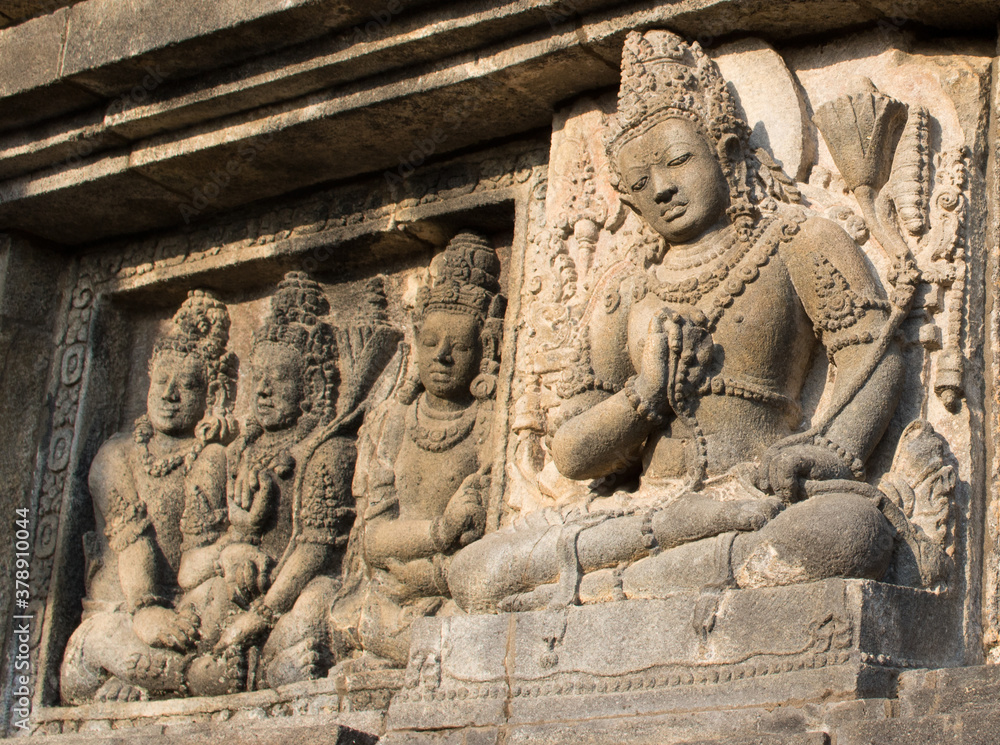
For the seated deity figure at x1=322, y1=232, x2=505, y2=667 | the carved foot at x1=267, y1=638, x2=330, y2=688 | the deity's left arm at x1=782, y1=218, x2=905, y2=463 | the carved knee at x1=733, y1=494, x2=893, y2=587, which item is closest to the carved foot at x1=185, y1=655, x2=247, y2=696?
the carved foot at x1=267, y1=638, x2=330, y2=688

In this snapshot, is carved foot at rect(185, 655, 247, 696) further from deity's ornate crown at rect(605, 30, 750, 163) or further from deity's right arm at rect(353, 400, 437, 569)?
deity's ornate crown at rect(605, 30, 750, 163)

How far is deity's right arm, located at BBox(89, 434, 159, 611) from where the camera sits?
658 cm

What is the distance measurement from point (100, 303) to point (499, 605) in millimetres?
3729

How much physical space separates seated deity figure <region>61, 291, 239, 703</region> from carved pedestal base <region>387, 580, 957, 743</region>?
202 cm

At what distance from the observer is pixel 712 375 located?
4793 mm

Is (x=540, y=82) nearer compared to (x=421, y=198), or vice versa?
(x=540, y=82)

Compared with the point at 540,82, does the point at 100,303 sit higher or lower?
lower

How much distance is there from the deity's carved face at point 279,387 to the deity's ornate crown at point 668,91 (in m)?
2.16

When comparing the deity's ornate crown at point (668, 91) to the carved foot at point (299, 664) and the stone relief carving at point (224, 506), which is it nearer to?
the stone relief carving at point (224, 506)

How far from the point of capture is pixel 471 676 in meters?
4.40

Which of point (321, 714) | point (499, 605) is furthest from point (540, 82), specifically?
point (321, 714)

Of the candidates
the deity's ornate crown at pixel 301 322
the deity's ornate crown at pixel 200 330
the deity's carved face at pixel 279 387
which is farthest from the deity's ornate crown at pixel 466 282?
the deity's ornate crown at pixel 200 330

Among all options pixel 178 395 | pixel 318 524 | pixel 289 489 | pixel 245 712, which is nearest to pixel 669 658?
pixel 245 712

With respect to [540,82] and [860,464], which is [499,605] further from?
[540,82]
